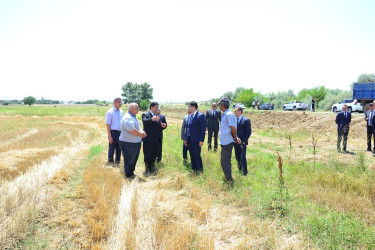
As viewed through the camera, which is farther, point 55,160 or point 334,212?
point 55,160

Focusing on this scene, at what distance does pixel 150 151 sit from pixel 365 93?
1787 cm

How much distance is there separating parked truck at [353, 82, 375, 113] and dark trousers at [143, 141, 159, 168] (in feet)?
56.1

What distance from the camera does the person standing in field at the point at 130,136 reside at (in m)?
5.04

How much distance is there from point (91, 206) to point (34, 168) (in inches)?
122

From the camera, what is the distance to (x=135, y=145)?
5.27 meters

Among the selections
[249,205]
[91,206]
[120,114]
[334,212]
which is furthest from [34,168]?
[334,212]

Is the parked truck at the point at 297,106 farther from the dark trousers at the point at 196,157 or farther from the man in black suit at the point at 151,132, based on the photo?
the man in black suit at the point at 151,132

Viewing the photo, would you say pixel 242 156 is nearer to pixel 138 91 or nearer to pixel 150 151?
pixel 150 151

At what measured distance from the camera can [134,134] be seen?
16.6 feet

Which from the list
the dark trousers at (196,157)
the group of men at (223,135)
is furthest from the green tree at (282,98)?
the dark trousers at (196,157)

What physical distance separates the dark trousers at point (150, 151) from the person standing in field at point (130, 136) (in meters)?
0.57

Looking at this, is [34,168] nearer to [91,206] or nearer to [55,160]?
[55,160]

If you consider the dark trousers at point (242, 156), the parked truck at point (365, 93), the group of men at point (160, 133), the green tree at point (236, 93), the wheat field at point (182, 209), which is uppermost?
the green tree at point (236, 93)

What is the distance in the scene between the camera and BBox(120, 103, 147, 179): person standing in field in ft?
16.5
